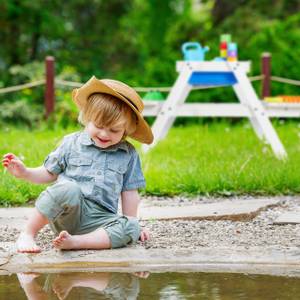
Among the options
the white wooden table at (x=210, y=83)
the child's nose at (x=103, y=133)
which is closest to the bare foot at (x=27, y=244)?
the child's nose at (x=103, y=133)

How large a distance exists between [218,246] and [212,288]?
0.71 meters

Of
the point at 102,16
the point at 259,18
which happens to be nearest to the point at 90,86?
the point at 259,18

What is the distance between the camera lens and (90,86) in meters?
3.89

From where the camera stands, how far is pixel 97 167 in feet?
13.0

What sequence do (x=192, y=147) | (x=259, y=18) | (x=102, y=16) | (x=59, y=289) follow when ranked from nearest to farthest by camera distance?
(x=59, y=289) → (x=192, y=147) → (x=259, y=18) → (x=102, y=16)

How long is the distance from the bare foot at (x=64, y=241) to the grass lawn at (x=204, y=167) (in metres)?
1.63

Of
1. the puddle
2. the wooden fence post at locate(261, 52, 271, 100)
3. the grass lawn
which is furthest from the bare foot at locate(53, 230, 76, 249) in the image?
the wooden fence post at locate(261, 52, 271, 100)

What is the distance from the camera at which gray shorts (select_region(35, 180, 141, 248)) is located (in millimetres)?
3764

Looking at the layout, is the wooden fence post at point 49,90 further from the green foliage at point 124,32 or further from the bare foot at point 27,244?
the bare foot at point 27,244

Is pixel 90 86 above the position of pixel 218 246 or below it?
above

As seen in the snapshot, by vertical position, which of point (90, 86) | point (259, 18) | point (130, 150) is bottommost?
point (130, 150)

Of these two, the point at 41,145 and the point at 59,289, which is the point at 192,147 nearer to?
the point at 41,145

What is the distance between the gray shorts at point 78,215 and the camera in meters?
3.76

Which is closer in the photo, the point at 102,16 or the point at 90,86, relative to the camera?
the point at 90,86
